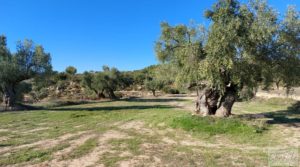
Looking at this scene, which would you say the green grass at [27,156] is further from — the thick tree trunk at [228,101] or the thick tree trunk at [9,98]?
the thick tree trunk at [9,98]

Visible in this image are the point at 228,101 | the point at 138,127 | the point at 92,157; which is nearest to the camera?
the point at 92,157

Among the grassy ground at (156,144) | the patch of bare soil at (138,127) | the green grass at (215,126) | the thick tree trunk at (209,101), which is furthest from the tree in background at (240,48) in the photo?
the patch of bare soil at (138,127)

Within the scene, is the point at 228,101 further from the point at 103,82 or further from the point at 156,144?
the point at 103,82

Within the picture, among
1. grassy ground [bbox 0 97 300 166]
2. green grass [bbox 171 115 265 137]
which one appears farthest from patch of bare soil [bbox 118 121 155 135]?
green grass [bbox 171 115 265 137]

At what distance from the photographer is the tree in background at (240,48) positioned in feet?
39.2

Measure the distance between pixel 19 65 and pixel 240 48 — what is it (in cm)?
2243

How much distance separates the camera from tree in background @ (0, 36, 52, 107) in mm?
25031

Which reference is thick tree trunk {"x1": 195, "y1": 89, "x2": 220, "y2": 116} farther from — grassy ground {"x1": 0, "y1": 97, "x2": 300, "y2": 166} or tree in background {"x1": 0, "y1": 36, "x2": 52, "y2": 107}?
tree in background {"x1": 0, "y1": 36, "x2": 52, "y2": 107}

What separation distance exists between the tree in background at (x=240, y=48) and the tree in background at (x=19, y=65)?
18574 millimetres

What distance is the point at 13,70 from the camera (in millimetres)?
25016

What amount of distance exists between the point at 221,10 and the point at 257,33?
6.92ft

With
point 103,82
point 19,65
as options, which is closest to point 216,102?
point 19,65

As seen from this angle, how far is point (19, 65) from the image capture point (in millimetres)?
25938

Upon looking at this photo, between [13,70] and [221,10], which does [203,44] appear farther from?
[13,70]
